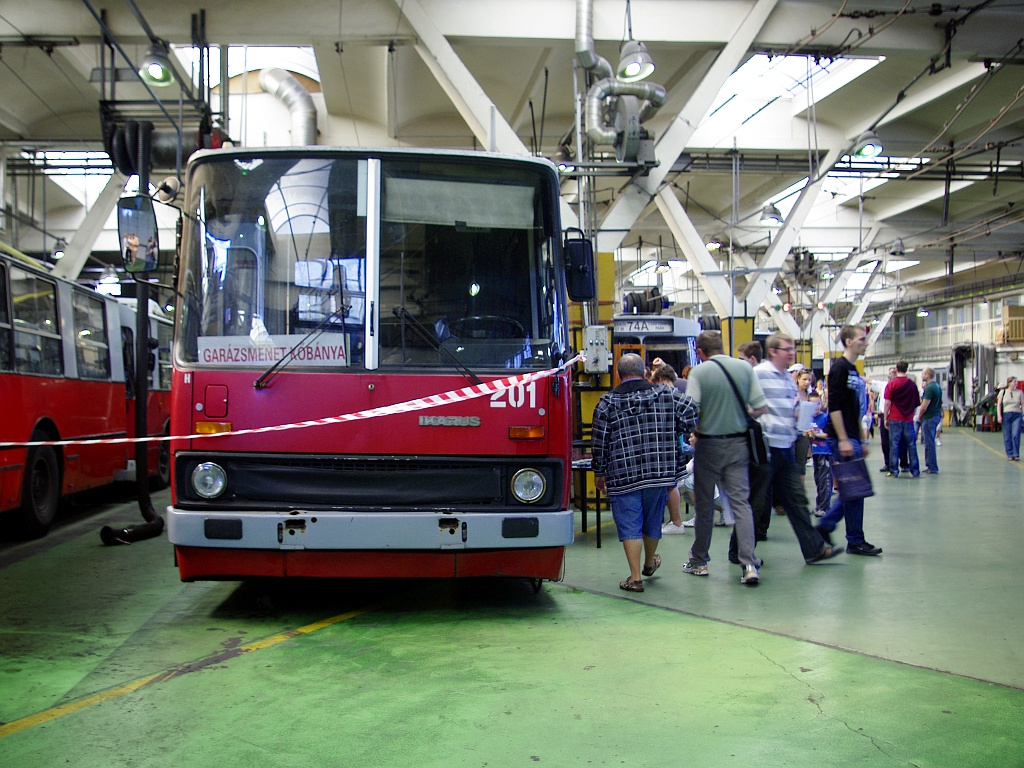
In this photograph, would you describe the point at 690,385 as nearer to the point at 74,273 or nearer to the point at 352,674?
the point at 352,674

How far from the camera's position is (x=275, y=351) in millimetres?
5508

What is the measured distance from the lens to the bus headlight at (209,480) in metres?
5.42

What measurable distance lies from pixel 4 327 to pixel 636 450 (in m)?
6.20

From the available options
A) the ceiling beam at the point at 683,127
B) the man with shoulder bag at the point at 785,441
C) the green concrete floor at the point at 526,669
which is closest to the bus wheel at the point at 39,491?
the green concrete floor at the point at 526,669

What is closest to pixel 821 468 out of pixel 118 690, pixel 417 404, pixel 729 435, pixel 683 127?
pixel 729 435

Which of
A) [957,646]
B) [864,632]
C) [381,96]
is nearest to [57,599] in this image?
[864,632]

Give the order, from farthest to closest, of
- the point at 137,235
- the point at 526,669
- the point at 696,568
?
the point at 696,568
the point at 137,235
the point at 526,669

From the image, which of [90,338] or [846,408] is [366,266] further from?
[90,338]

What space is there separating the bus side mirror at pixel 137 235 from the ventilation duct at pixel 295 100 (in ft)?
39.7

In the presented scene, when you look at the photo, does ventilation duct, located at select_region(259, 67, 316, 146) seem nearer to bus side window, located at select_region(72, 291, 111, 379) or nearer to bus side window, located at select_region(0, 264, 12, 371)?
bus side window, located at select_region(72, 291, 111, 379)

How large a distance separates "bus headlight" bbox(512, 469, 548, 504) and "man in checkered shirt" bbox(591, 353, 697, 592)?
3.38 feet

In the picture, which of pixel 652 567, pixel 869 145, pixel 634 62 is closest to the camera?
pixel 652 567

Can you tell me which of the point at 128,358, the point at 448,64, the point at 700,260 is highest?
the point at 448,64

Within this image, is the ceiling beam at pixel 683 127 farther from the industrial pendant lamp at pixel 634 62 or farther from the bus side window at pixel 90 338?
the bus side window at pixel 90 338
